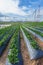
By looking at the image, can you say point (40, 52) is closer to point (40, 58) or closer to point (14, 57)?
point (40, 58)

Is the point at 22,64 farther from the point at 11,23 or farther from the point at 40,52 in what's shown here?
the point at 11,23

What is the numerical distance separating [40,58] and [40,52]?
0.40 meters

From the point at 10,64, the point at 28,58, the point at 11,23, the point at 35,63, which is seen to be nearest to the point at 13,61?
the point at 10,64

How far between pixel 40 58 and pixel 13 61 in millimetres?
1735

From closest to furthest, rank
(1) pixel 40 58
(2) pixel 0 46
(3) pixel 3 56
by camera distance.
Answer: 1. (1) pixel 40 58
2. (3) pixel 3 56
3. (2) pixel 0 46

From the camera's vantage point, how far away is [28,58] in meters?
9.46

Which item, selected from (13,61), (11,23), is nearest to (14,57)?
(13,61)

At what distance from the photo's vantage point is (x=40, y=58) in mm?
8703

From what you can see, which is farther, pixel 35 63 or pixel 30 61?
pixel 30 61

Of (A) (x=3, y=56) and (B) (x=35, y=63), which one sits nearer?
(B) (x=35, y=63)

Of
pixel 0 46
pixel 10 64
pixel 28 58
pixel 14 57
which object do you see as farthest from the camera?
pixel 0 46

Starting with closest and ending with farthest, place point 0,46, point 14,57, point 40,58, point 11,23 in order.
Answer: point 14,57
point 40,58
point 0,46
point 11,23

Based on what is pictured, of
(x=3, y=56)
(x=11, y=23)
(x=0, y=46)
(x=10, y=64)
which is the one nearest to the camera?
(x=10, y=64)

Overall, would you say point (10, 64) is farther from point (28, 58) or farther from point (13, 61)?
point (28, 58)
